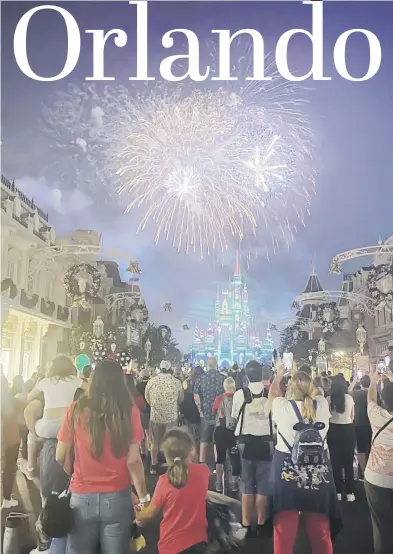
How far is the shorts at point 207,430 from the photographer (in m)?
4.43

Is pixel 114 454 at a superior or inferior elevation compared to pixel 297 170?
inferior

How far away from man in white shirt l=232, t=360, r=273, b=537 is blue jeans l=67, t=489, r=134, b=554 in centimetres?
110

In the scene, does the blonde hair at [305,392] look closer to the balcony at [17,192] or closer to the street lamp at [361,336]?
the street lamp at [361,336]

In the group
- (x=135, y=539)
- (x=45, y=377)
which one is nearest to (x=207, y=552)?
(x=135, y=539)

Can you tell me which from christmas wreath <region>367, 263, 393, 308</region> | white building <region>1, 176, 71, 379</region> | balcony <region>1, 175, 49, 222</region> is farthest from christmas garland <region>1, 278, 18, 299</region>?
christmas wreath <region>367, 263, 393, 308</region>

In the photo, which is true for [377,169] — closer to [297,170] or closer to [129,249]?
[297,170]

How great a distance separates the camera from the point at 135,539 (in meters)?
3.32

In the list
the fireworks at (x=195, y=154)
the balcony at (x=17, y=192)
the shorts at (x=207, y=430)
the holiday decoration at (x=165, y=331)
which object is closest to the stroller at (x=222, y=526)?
the shorts at (x=207, y=430)

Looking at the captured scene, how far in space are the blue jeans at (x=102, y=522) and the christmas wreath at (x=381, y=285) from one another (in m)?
2.57

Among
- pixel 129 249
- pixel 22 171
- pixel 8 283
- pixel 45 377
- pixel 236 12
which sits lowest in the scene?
pixel 45 377

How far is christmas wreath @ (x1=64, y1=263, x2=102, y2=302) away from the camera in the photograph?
452cm

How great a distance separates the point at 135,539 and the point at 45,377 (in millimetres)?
1234

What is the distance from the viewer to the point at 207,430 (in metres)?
4.43

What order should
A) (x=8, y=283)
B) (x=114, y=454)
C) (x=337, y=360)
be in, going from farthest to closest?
(x=337, y=360), (x=8, y=283), (x=114, y=454)
